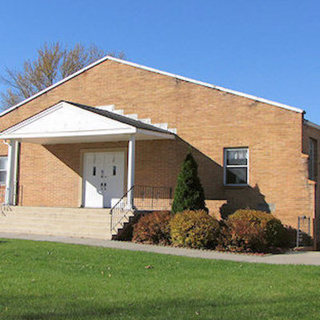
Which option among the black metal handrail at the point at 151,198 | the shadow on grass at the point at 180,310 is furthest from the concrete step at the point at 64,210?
the shadow on grass at the point at 180,310

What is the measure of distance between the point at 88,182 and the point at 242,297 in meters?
14.8

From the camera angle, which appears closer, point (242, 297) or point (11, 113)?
point (242, 297)

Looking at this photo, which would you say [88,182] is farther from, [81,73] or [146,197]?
[81,73]

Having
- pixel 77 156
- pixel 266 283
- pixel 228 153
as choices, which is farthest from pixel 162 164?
pixel 266 283

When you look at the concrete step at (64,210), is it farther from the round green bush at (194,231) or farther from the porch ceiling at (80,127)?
the round green bush at (194,231)

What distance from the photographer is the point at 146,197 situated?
20.0 metres

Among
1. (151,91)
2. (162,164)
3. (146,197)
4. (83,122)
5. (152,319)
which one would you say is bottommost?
(152,319)

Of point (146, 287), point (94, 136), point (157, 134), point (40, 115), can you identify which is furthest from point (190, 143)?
point (146, 287)

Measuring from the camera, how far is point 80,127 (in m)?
18.4

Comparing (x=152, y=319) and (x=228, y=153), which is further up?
Answer: (x=228, y=153)

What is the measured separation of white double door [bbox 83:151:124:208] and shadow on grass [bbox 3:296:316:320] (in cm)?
1375

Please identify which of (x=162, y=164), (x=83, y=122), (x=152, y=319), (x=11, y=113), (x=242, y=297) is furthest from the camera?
(x=11, y=113)

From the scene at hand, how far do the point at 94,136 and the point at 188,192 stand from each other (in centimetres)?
467

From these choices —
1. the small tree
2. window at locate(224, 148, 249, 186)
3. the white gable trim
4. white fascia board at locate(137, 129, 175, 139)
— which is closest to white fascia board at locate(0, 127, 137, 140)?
white fascia board at locate(137, 129, 175, 139)
